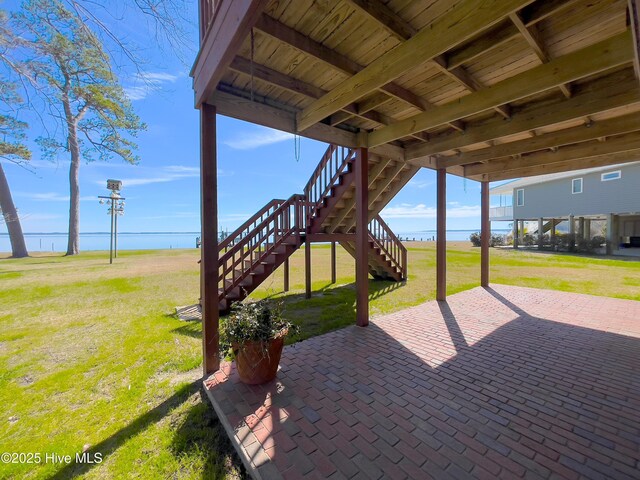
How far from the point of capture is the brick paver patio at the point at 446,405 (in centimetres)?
186

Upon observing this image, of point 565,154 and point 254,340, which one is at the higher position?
point 565,154

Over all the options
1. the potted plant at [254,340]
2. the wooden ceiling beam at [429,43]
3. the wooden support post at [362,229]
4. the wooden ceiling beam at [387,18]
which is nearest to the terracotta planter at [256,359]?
the potted plant at [254,340]

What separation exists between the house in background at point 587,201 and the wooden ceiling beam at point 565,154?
1401cm

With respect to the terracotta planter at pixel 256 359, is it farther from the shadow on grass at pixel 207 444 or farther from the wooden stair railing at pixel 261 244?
the wooden stair railing at pixel 261 244

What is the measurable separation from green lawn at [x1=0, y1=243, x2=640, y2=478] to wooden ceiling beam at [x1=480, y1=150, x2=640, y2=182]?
323cm

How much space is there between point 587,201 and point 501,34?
19.6m

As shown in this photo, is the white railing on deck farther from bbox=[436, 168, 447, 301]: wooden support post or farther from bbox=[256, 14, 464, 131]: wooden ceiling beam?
bbox=[256, 14, 464, 131]: wooden ceiling beam

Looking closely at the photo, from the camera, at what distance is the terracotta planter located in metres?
2.72

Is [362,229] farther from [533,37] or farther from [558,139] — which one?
[558,139]

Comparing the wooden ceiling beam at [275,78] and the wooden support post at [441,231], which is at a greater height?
the wooden ceiling beam at [275,78]

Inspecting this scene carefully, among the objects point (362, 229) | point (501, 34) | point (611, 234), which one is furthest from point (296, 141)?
point (611, 234)

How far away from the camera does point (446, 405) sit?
8.11 feet

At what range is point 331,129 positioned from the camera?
14.0 ft

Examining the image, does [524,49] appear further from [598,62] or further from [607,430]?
[607,430]
